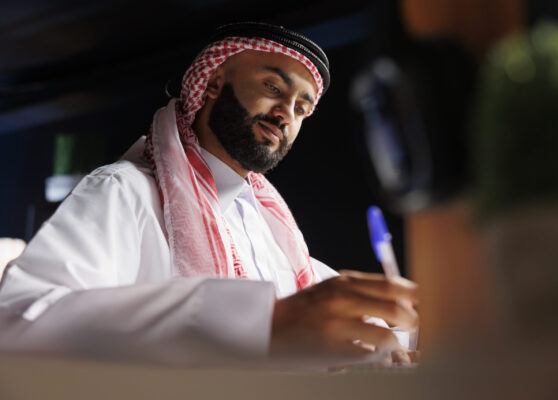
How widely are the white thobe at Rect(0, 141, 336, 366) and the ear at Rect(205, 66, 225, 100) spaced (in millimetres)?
376

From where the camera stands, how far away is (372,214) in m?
1.06

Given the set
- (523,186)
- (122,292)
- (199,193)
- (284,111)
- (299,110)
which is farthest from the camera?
(299,110)

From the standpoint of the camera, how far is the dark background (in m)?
3.73

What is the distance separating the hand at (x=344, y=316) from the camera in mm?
562

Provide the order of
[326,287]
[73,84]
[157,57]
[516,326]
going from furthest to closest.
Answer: [73,84], [157,57], [326,287], [516,326]

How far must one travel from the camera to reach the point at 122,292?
731 millimetres

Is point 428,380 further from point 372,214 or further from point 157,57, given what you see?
point 157,57

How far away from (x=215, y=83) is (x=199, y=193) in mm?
571

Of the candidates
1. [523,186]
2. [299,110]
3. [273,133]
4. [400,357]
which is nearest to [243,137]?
[273,133]

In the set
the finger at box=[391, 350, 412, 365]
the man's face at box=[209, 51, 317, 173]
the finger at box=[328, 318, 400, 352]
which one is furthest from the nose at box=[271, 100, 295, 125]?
the finger at box=[328, 318, 400, 352]

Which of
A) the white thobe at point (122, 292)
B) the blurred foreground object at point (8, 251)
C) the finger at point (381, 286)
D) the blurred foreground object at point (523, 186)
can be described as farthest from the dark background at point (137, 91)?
the blurred foreground object at point (523, 186)

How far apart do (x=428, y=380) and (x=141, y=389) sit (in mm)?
203

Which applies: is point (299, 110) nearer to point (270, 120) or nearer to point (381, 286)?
point (270, 120)

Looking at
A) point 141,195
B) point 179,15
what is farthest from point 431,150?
point 179,15
